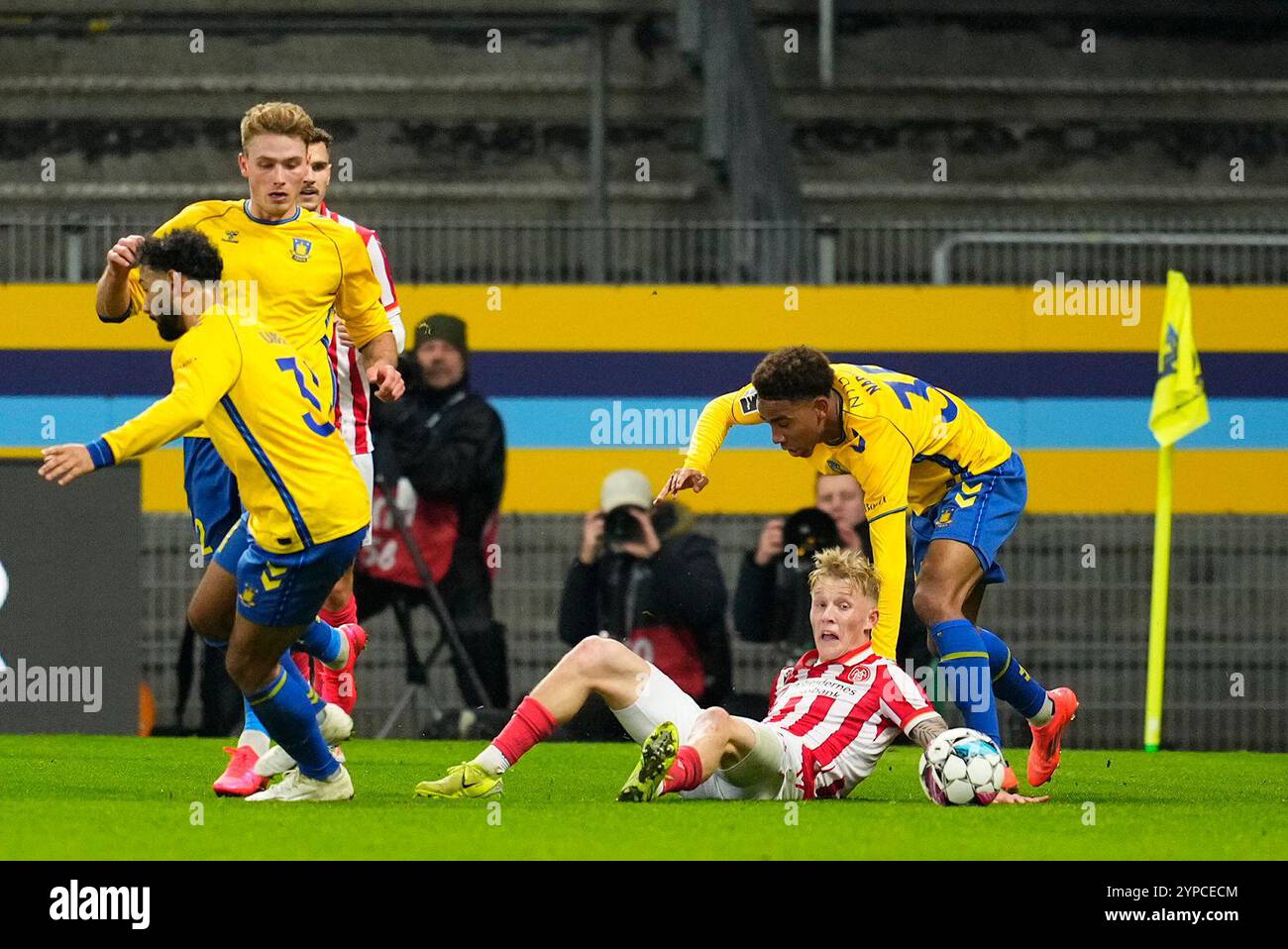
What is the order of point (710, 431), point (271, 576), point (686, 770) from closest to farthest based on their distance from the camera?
1. point (271, 576)
2. point (686, 770)
3. point (710, 431)

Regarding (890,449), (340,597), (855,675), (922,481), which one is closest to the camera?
(855,675)

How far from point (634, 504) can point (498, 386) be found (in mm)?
1111

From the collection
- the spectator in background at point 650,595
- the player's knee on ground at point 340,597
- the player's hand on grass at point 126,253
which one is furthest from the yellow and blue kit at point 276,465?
the spectator in background at point 650,595

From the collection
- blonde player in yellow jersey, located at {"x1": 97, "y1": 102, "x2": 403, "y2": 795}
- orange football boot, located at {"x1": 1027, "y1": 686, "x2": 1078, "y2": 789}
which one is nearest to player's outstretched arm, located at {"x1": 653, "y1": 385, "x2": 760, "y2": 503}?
blonde player in yellow jersey, located at {"x1": 97, "y1": 102, "x2": 403, "y2": 795}

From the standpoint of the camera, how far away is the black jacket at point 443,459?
1120 cm

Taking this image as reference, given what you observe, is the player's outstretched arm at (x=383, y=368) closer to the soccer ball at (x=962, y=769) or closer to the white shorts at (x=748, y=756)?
the white shorts at (x=748, y=756)

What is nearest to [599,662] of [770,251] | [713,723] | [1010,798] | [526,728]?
[526,728]

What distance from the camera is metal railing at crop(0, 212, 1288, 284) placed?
41.3 ft

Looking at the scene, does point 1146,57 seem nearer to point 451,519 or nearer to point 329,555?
point 451,519

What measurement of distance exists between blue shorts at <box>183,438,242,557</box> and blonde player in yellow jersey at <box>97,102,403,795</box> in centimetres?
62

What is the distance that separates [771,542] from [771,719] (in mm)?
4091

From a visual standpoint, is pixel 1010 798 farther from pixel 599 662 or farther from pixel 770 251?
pixel 770 251

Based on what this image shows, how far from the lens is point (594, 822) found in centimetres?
611

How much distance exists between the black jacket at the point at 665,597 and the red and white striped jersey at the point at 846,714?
4.04 meters
